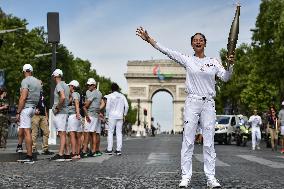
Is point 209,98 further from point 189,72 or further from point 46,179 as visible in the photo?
point 46,179

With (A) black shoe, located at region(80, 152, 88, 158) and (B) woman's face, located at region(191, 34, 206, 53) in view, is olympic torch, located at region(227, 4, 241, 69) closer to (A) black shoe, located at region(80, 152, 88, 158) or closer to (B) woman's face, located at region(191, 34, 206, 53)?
(B) woman's face, located at region(191, 34, 206, 53)

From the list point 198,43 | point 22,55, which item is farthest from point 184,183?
point 22,55

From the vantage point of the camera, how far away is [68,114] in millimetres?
14031

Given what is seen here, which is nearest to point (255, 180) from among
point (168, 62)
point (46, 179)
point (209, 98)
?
point (209, 98)

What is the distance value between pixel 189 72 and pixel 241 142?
2481 cm

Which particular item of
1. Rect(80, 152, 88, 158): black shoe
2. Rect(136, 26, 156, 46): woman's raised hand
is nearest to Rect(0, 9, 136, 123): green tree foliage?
Rect(80, 152, 88, 158): black shoe

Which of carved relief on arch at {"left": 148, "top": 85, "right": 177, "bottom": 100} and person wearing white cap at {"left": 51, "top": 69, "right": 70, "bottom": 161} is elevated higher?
carved relief on arch at {"left": 148, "top": 85, "right": 177, "bottom": 100}

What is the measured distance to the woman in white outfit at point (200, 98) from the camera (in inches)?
316

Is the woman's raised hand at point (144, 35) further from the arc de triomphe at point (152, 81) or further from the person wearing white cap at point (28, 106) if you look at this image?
the arc de triomphe at point (152, 81)

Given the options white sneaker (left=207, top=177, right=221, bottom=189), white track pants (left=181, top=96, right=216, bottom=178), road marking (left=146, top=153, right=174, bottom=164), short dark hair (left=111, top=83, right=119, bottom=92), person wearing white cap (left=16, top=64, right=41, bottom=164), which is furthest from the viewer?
short dark hair (left=111, top=83, right=119, bottom=92)

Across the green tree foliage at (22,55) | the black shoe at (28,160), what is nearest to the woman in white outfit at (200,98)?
the black shoe at (28,160)

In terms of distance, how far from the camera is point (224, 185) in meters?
8.13

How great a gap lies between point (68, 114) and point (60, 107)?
2.50ft

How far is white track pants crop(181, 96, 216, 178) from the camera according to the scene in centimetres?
801
